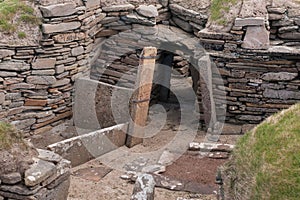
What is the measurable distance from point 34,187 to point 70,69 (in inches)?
160

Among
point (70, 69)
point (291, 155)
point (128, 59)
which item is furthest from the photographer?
point (128, 59)

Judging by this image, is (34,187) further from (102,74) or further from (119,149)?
(102,74)

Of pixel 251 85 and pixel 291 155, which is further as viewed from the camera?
pixel 251 85

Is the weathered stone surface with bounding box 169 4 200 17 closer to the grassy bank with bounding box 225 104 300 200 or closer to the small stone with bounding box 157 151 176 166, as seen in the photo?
the small stone with bounding box 157 151 176 166

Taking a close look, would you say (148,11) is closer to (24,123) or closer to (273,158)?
(24,123)

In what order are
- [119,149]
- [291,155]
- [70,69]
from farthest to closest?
[70,69], [119,149], [291,155]

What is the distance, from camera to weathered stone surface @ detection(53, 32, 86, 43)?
8695mm

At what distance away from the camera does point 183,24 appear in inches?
393

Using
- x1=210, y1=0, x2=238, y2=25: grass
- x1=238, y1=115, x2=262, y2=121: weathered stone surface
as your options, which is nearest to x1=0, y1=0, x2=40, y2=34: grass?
x1=210, y1=0, x2=238, y2=25: grass

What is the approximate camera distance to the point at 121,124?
8.54 m

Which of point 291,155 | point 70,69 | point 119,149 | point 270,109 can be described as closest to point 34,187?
point 291,155

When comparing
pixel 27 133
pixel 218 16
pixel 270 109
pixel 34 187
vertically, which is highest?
pixel 218 16

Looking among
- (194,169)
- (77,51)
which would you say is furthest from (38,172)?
(77,51)

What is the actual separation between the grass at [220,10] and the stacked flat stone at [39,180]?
408 centimetres
